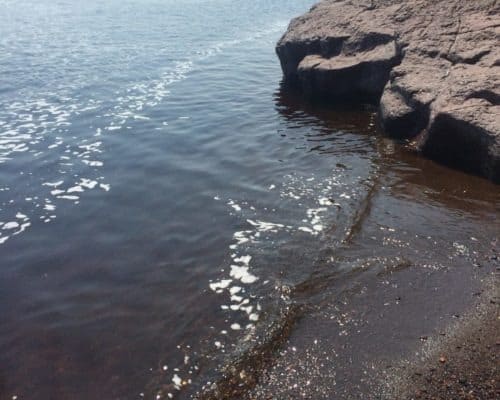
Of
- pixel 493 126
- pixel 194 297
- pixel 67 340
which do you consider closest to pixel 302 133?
pixel 493 126

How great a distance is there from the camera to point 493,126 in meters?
8.83

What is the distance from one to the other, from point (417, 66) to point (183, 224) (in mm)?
8142

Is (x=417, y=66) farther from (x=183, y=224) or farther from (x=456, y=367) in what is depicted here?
(x=456, y=367)

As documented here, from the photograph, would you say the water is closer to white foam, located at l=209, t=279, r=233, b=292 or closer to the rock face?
white foam, located at l=209, t=279, r=233, b=292

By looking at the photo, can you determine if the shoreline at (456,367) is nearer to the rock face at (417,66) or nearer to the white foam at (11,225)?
the rock face at (417,66)

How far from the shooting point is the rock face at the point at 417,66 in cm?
952

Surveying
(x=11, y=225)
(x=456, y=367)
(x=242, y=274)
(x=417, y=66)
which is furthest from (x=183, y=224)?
(x=417, y=66)

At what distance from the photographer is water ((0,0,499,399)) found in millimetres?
5723

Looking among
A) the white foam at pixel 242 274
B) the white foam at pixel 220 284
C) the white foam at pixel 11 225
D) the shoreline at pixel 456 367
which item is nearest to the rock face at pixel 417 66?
the shoreline at pixel 456 367

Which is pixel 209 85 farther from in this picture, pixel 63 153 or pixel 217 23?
pixel 217 23

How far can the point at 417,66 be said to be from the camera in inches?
480

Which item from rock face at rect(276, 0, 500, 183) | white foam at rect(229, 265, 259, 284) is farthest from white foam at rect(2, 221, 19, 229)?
rock face at rect(276, 0, 500, 183)

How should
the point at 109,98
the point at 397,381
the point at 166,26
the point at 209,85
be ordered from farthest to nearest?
the point at 166,26 < the point at 209,85 < the point at 109,98 < the point at 397,381

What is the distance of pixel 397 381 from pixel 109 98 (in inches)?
575
